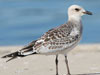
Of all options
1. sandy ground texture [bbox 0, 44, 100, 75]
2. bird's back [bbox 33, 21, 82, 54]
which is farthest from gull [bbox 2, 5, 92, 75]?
sandy ground texture [bbox 0, 44, 100, 75]

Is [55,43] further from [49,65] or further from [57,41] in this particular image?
[49,65]

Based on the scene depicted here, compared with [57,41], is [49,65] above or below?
below

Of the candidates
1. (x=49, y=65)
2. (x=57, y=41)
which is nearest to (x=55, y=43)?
(x=57, y=41)

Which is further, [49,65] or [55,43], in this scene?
[49,65]

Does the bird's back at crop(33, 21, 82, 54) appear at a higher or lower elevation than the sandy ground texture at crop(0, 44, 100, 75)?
higher

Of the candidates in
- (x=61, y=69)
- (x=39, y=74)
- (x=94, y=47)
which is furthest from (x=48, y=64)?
(x=94, y=47)

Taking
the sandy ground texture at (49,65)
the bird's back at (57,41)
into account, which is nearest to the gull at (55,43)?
the bird's back at (57,41)

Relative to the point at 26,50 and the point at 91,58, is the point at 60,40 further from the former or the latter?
the point at 91,58

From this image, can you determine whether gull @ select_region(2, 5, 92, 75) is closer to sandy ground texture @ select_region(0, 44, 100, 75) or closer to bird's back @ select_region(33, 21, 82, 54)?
bird's back @ select_region(33, 21, 82, 54)

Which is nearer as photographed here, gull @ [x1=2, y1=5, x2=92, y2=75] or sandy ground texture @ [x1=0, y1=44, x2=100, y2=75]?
gull @ [x1=2, y1=5, x2=92, y2=75]

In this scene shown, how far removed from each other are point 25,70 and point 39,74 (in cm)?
83

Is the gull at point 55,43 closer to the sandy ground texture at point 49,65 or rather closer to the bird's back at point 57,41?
the bird's back at point 57,41

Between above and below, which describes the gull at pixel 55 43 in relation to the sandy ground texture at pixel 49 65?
above

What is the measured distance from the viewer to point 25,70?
518 inches
